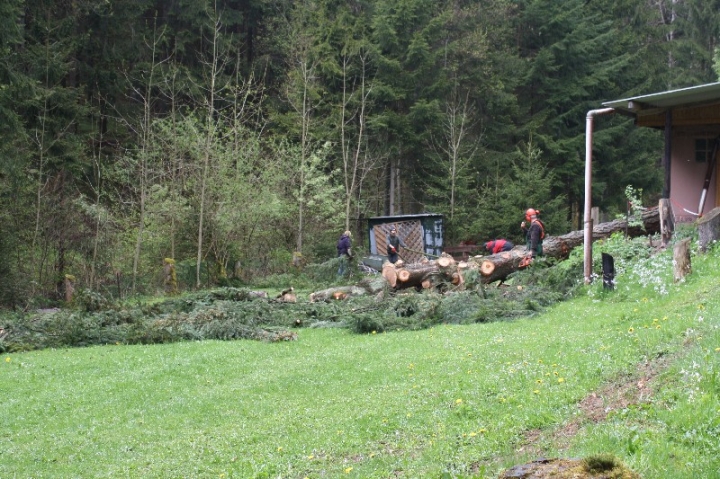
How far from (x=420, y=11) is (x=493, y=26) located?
258 inches

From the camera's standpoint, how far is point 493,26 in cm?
5044

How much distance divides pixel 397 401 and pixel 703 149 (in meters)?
18.3

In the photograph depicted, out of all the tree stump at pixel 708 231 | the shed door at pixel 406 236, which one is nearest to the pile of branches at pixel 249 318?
the tree stump at pixel 708 231

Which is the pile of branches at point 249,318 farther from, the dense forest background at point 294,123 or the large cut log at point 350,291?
the dense forest background at point 294,123

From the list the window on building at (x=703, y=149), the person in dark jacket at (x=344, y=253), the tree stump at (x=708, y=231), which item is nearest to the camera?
the tree stump at (x=708, y=231)

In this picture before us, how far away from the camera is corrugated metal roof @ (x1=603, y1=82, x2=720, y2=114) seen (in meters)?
18.7

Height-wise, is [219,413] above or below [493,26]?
below

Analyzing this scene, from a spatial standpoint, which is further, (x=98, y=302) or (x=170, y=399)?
(x=98, y=302)

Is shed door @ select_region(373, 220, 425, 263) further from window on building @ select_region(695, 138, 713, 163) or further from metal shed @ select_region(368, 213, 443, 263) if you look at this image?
window on building @ select_region(695, 138, 713, 163)

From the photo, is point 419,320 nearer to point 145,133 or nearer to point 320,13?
point 145,133

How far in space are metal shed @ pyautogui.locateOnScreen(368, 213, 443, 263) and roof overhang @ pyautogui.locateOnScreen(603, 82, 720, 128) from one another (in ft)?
38.7

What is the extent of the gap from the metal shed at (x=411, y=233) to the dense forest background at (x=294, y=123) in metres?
3.70

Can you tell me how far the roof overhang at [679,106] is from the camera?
18991 millimetres

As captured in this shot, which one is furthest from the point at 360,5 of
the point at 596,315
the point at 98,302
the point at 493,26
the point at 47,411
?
the point at 47,411
